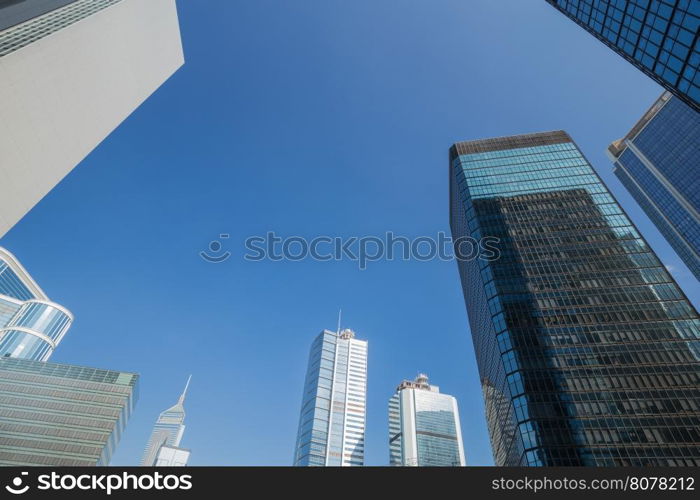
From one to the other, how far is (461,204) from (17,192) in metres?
94.6

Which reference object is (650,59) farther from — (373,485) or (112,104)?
(112,104)

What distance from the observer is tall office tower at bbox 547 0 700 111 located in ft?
108

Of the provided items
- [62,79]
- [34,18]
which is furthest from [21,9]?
[62,79]

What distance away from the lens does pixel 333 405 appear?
164 meters

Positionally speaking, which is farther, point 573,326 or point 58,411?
point 58,411

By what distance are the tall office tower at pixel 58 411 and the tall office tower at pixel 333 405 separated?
74487mm

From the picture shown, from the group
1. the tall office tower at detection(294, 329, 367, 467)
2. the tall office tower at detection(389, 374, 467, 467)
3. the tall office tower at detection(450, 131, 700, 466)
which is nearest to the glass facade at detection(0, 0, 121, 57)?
the tall office tower at detection(450, 131, 700, 466)

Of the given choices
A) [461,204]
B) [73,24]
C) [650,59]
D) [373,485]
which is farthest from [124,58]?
[373,485]

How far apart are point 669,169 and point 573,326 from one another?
3294 inches

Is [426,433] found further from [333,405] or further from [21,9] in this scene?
[21,9]

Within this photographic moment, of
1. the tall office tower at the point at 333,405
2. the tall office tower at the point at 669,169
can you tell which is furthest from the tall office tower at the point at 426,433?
the tall office tower at the point at 669,169

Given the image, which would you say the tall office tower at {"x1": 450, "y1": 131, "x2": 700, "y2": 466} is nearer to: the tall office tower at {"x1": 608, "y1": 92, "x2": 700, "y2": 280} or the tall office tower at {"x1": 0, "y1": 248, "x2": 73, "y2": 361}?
the tall office tower at {"x1": 608, "y1": 92, "x2": 700, "y2": 280}

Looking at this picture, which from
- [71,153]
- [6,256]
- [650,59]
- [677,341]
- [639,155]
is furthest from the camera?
[6,256]

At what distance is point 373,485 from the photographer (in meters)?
8.20
